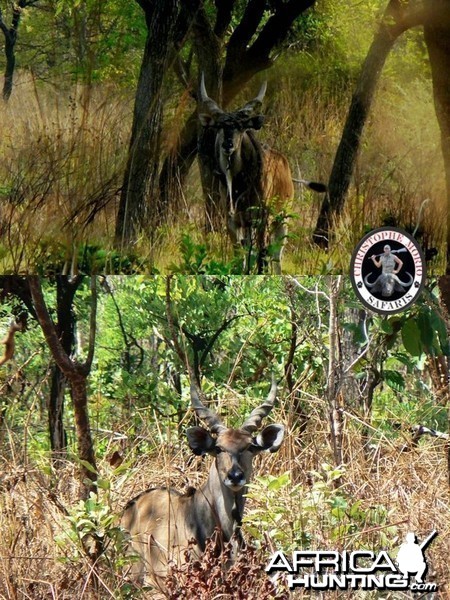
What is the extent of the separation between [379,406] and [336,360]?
0.27 meters

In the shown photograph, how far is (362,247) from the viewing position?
7.19 m

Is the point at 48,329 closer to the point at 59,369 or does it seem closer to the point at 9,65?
the point at 59,369

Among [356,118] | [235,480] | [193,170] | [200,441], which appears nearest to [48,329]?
[200,441]

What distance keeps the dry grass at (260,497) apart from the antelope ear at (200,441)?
0.14 m

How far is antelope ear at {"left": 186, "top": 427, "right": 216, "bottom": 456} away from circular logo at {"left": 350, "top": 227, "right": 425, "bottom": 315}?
0.92 meters

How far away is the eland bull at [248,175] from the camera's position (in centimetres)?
732

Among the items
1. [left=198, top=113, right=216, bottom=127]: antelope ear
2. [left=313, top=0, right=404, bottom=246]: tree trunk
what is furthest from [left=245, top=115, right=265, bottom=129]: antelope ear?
[left=313, top=0, right=404, bottom=246]: tree trunk

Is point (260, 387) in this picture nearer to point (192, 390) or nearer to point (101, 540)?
point (192, 390)

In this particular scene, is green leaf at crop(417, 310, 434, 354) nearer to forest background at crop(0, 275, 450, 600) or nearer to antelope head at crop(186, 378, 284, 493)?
forest background at crop(0, 275, 450, 600)

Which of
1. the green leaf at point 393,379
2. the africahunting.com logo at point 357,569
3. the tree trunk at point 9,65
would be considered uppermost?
the tree trunk at point 9,65

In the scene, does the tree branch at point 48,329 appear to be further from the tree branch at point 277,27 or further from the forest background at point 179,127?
the tree branch at point 277,27

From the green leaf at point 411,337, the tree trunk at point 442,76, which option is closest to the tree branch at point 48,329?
the green leaf at point 411,337

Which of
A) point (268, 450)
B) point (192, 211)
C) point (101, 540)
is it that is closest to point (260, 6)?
point (192, 211)

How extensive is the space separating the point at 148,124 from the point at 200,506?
169 cm
